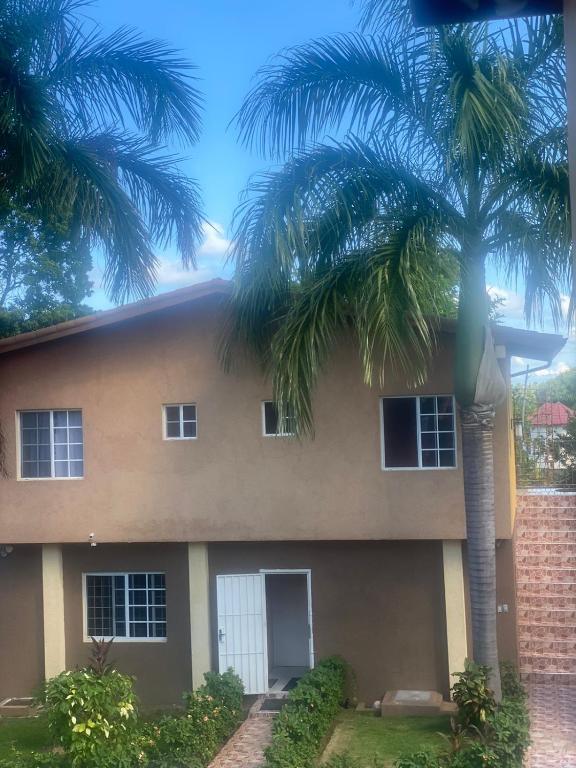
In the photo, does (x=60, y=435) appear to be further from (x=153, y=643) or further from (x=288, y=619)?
(x=288, y=619)

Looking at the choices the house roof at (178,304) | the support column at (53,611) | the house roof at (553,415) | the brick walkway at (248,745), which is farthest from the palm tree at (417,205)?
the house roof at (553,415)

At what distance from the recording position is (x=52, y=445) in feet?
51.4

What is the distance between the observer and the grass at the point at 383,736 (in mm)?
11906

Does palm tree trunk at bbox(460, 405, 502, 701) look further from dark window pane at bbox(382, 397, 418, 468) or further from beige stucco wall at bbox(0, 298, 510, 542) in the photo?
dark window pane at bbox(382, 397, 418, 468)

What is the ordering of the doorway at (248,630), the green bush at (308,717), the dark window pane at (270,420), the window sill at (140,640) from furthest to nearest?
the window sill at (140,640) → the doorway at (248,630) → the dark window pane at (270,420) → the green bush at (308,717)

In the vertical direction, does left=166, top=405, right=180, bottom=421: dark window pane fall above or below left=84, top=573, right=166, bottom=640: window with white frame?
above

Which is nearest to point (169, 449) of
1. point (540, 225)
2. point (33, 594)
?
point (33, 594)

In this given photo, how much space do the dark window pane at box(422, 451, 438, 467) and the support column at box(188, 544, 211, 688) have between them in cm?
411

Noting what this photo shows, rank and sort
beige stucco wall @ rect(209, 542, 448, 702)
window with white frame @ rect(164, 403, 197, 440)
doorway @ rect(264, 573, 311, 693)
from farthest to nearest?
doorway @ rect(264, 573, 311, 693) < window with white frame @ rect(164, 403, 197, 440) < beige stucco wall @ rect(209, 542, 448, 702)

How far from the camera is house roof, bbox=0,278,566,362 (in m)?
13.5

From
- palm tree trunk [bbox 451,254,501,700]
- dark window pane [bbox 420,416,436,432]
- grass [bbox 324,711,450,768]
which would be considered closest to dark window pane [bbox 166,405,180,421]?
dark window pane [bbox 420,416,436,432]

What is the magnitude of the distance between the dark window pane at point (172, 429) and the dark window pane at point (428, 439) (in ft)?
13.7

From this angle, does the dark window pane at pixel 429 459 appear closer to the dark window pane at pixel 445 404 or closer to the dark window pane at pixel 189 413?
the dark window pane at pixel 445 404

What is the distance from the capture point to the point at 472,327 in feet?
38.7
